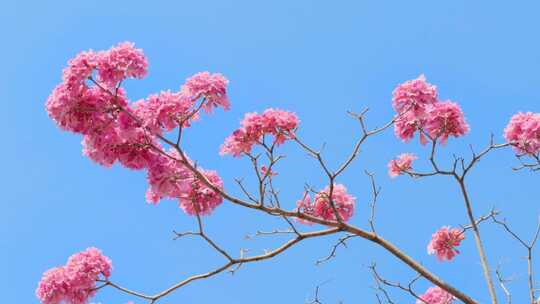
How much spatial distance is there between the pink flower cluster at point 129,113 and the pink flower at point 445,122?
2189 millimetres

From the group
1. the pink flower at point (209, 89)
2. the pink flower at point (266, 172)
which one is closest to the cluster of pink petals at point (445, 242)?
the pink flower at point (266, 172)

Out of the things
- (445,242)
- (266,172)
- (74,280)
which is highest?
(445,242)

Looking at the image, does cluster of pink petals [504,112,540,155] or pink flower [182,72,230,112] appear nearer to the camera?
pink flower [182,72,230,112]

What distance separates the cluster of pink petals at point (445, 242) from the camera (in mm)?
8500

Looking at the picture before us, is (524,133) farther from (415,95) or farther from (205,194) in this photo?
(205,194)

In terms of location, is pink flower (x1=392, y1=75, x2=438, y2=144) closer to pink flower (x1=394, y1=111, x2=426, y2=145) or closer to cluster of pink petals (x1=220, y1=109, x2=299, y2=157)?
pink flower (x1=394, y1=111, x2=426, y2=145)

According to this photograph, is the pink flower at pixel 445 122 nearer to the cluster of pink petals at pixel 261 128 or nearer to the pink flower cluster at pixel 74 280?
the cluster of pink petals at pixel 261 128

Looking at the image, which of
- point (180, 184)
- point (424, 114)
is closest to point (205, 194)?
point (180, 184)

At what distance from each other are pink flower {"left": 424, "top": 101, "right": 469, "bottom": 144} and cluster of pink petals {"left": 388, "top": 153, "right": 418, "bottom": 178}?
2.57 feet

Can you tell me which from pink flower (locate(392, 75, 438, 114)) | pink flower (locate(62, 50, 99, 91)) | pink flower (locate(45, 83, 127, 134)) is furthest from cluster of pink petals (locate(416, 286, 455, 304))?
pink flower (locate(62, 50, 99, 91))

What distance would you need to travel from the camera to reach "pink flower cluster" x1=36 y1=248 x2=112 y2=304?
22.1 ft

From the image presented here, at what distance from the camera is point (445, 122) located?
737cm

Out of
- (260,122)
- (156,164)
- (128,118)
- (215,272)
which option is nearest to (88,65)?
(128,118)

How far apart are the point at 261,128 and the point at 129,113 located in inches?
49.4
